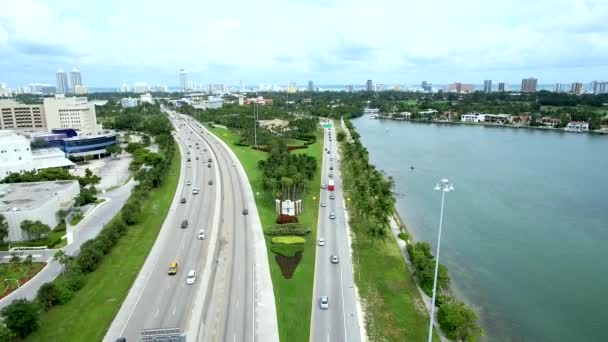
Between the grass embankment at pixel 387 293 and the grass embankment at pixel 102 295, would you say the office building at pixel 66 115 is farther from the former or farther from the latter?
the grass embankment at pixel 387 293

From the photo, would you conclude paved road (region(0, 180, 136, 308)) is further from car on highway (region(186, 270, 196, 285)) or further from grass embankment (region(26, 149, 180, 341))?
car on highway (region(186, 270, 196, 285))

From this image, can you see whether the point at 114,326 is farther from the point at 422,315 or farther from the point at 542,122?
the point at 542,122

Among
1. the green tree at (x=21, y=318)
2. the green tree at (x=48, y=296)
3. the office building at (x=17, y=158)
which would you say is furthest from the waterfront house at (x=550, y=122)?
the green tree at (x=21, y=318)

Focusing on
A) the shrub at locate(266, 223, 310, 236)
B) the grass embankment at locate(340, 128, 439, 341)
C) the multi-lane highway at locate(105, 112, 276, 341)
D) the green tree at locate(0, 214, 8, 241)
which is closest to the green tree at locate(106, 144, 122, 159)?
the multi-lane highway at locate(105, 112, 276, 341)

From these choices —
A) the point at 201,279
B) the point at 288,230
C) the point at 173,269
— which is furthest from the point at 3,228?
the point at 288,230

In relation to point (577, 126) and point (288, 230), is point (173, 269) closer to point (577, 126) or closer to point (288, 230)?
point (288, 230)

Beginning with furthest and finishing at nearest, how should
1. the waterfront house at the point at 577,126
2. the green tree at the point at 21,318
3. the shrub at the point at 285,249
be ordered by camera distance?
1. the waterfront house at the point at 577,126
2. the shrub at the point at 285,249
3. the green tree at the point at 21,318
